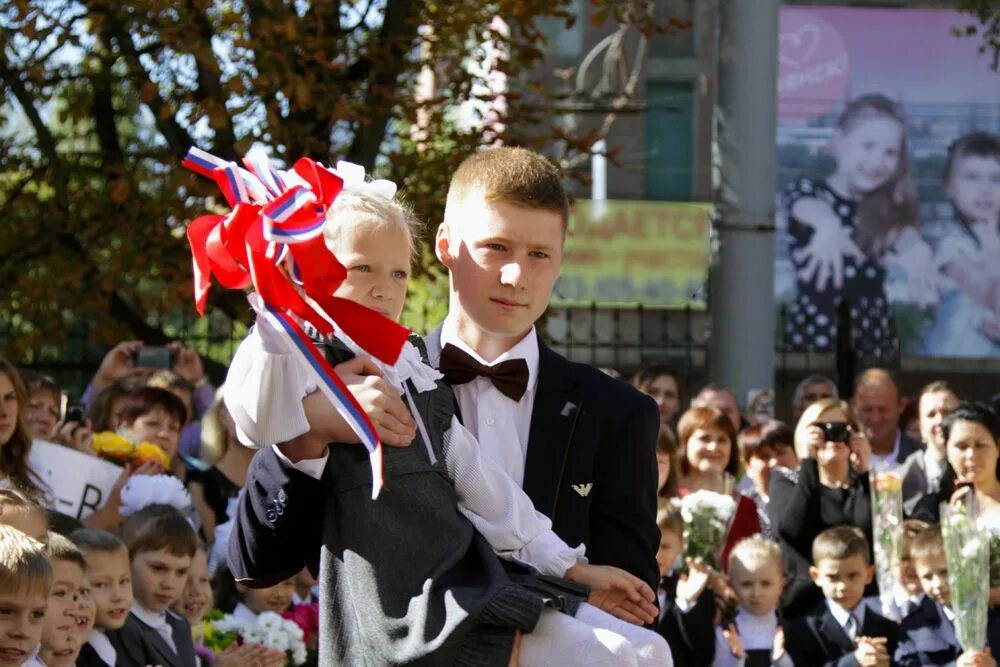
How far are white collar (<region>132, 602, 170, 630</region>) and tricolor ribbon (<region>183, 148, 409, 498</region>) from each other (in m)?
3.10

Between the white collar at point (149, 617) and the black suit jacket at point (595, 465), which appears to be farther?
A: the white collar at point (149, 617)

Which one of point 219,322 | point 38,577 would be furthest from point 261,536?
point 219,322

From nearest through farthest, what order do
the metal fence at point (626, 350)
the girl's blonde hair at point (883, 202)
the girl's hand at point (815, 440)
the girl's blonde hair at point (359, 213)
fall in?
1. the girl's blonde hair at point (359, 213)
2. the girl's hand at point (815, 440)
3. the metal fence at point (626, 350)
4. the girl's blonde hair at point (883, 202)

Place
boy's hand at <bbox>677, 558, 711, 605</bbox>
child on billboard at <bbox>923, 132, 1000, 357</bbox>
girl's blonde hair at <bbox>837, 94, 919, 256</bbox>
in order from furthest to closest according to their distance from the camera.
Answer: child on billboard at <bbox>923, 132, 1000, 357</bbox>, girl's blonde hair at <bbox>837, 94, 919, 256</bbox>, boy's hand at <bbox>677, 558, 711, 605</bbox>

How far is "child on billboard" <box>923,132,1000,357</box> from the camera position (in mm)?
30328

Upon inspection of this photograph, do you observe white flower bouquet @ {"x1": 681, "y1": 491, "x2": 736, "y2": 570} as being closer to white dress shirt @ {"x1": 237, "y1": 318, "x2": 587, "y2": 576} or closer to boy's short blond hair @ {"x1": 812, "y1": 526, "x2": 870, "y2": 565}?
boy's short blond hair @ {"x1": 812, "y1": 526, "x2": 870, "y2": 565}

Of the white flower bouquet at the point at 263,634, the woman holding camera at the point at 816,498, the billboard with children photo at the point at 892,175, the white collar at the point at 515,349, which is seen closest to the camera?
the white collar at the point at 515,349

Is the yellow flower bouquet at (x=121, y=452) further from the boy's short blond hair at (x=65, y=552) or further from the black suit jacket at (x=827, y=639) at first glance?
the black suit jacket at (x=827, y=639)

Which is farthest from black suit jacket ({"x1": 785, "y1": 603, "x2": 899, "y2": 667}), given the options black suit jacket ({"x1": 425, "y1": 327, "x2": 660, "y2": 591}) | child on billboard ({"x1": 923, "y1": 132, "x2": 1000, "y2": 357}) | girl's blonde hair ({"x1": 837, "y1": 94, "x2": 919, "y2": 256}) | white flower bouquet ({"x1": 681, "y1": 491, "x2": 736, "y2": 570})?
child on billboard ({"x1": 923, "y1": 132, "x2": 1000, "y2": 357})

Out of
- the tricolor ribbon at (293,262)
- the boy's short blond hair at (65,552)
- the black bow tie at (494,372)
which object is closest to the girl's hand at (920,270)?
the boy's short blond hair at (65,552)

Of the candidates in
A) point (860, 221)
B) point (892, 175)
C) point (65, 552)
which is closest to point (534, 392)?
point (65, 552)

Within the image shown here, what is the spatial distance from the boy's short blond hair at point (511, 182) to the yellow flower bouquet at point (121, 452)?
353 cm

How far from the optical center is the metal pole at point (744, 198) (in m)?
11.4

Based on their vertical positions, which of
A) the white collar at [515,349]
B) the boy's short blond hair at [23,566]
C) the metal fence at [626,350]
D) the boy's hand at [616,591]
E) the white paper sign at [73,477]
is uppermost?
the white collar at [515,349]
